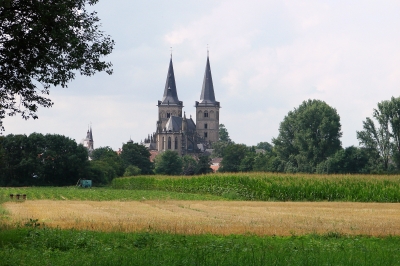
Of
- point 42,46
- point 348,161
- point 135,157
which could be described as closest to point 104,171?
point 348,161

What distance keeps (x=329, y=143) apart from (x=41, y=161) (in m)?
43.8

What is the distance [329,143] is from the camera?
11319cm

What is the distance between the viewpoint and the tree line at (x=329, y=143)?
345 feet

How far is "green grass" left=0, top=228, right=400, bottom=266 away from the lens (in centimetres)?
1431

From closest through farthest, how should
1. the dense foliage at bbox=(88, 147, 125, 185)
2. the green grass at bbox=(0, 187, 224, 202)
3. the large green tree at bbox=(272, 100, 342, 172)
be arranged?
the green grass at bbox=(0, 187, 224, 202)
the dense foliage at bbox=(88, 147, 125, 185)
the large green tree at bbox=(272, 100, 342, 172)

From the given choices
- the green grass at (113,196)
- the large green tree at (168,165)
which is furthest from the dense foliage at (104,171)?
the large green tree at (168,165)

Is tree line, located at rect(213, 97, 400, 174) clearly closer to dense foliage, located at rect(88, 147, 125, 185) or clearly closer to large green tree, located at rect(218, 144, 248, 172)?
dense foliage, located at rect(88, 147, 125, 185)

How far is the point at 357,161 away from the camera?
10588 centimetres

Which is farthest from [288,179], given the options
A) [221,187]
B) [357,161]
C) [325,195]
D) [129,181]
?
[357,161]

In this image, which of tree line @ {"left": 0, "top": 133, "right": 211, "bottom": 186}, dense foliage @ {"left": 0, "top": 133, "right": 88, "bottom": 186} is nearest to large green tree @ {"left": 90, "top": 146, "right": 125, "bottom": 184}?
tree line @ {"left": 0, "top": 133, "right": 211, "bottom": 186}

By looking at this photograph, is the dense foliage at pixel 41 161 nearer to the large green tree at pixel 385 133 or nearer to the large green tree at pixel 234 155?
the large green tree at pixel 385 133

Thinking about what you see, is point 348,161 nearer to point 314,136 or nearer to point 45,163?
point 314,136

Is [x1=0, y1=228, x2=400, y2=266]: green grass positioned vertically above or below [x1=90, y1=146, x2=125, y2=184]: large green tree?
→ below

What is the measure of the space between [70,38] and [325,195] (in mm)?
31811
